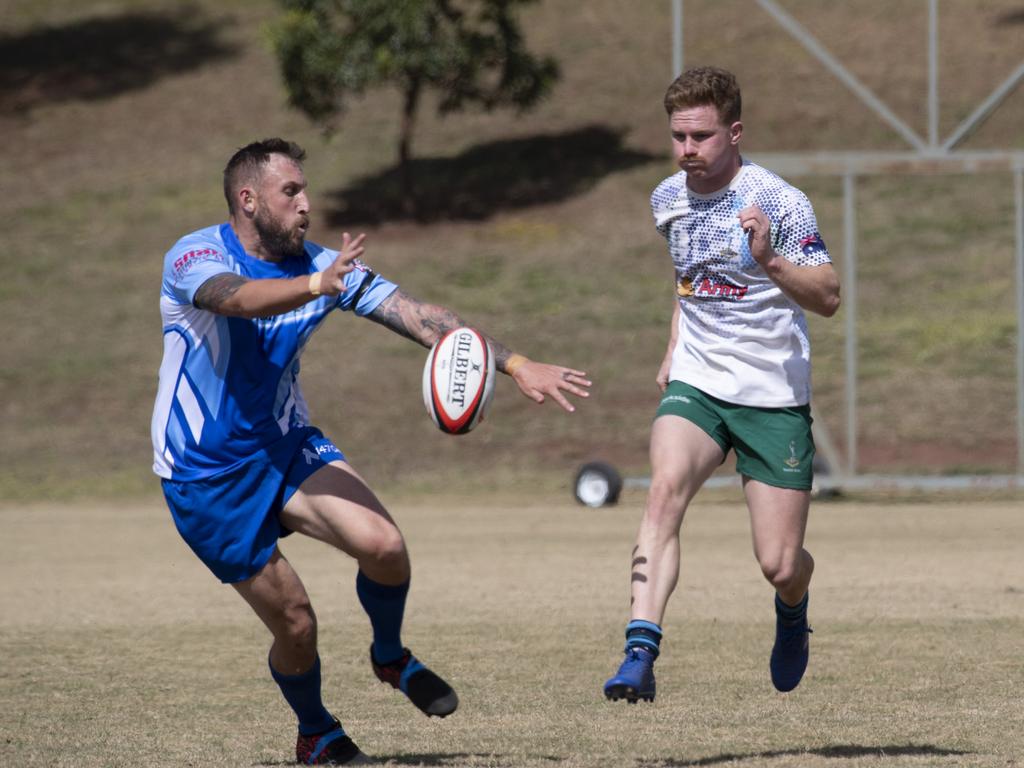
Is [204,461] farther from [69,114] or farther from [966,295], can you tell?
[69,114]

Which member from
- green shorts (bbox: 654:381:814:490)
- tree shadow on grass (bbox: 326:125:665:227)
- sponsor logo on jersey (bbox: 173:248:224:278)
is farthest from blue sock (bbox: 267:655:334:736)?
tree shadow on grass (bbox: 326:125:665:227)

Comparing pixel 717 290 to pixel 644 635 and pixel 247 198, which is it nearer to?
pixel 644 635

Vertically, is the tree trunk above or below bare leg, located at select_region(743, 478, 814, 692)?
above

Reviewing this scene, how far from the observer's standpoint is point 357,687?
7.89m

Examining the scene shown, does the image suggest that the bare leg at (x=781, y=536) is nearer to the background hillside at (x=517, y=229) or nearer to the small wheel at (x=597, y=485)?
the small wheel at (x=597, y=485)

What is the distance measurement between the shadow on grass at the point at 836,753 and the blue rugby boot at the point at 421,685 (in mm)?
735

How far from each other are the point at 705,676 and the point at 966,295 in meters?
20.4

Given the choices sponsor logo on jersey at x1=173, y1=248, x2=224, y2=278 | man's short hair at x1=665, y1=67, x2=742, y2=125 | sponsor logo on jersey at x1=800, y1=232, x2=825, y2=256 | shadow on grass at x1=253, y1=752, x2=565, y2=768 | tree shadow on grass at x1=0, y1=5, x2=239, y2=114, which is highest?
tree shadow on grass at x1=0, y1=5, x2=239, y2=114

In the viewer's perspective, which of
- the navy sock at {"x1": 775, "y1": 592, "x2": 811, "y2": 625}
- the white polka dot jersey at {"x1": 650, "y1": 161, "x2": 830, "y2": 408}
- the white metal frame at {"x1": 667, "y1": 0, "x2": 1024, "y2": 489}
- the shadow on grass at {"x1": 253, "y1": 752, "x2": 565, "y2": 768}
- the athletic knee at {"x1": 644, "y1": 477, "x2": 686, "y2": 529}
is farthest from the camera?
the white metal frame at {"x1": 667, "y1": 0, "x2": 1024, "y2": 489}

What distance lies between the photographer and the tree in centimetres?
2927

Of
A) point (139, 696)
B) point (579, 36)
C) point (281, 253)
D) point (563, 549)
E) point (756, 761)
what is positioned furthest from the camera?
point (579, 36)

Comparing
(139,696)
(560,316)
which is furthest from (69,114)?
(139,696)

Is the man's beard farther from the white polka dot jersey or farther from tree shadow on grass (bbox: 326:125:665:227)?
tree shadow on grass (bbox: 326:125:665:227)

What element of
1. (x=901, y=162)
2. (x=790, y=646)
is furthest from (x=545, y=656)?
(x=901, y=162)
